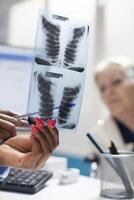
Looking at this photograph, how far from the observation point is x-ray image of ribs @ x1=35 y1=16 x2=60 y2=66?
0.44m

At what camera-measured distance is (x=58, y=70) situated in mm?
448

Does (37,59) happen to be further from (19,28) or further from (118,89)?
(118,89)

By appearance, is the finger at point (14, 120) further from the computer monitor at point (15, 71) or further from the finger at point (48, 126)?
the computer monitor at point (15, 71)

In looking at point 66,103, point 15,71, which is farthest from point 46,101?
point 15,71

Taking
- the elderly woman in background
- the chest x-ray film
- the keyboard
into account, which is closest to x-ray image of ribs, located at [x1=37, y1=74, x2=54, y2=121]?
the chest x-ray film

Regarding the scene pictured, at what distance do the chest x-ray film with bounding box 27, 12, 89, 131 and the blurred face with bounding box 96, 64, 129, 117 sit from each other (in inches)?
34.9

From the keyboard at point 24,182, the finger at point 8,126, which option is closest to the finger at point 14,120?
the finger at point 8,126

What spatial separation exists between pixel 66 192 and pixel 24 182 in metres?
0.08

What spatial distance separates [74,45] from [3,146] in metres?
0.16

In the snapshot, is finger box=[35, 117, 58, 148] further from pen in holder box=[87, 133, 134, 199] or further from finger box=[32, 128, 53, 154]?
pen in holder box=[87, 133, 134, 199]

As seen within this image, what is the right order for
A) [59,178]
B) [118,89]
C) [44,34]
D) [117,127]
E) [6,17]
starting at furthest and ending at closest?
[118,89]
[117,127]
[6,17]
[59,178]
[44,34]

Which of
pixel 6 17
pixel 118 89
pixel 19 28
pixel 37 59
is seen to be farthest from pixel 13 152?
pixel 118 89

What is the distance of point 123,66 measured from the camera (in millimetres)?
1359

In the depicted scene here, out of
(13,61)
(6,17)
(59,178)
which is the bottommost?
(59,178)
